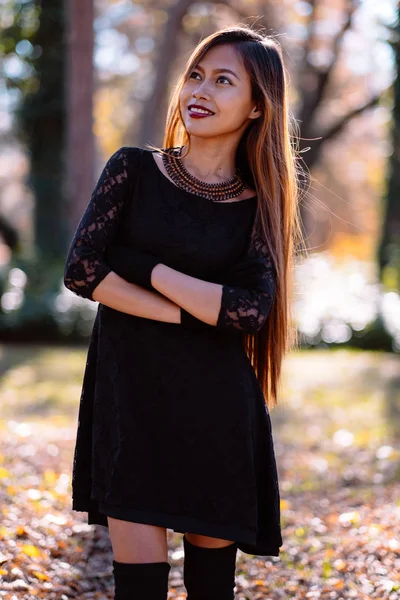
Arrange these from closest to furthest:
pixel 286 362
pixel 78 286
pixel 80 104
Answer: pixel 78 286
pixel 286 362
pixel 80 104

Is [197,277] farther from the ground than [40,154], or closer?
closer

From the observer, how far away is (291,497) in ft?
18.5

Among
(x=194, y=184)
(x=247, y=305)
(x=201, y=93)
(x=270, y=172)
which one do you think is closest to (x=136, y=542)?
(x=247, y=305)

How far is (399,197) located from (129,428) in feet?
46.0

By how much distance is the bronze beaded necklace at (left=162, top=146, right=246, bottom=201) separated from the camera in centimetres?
278

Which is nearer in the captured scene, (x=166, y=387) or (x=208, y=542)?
(x=166, y=387)

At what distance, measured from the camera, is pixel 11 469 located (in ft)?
18.6

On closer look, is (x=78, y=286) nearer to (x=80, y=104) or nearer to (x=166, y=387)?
(x=166, y=387)

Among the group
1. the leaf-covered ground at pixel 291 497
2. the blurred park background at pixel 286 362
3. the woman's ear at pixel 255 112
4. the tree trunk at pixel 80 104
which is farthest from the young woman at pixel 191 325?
the tree trunk at pixel 80 104

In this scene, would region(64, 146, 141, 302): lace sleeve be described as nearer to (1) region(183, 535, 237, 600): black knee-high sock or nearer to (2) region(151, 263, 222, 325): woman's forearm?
(2) region(151, 263, 222, 325): woman's forearm

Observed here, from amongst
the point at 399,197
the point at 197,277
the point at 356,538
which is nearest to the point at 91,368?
the point at 197,277

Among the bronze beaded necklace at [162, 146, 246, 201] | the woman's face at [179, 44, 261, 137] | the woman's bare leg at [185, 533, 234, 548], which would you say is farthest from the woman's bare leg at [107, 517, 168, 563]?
the woman's face at [179, 44, 261, 137]

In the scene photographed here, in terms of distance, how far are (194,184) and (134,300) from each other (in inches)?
18.9

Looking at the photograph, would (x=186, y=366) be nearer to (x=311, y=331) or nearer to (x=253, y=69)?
(x=253, y=69)
